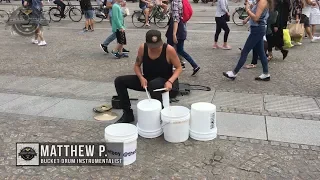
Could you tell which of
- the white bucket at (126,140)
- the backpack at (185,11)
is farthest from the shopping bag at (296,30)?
A: the white bucket at (126,140)

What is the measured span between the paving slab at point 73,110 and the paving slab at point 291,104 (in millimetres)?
2743

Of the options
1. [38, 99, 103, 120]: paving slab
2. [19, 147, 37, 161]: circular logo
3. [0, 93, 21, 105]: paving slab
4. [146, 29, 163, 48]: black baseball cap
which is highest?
[146, 29, 163, 48]: black baseball cap

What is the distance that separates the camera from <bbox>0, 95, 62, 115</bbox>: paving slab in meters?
5.18

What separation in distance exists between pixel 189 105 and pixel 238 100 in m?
0.85

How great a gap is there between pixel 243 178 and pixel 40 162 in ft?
7.13

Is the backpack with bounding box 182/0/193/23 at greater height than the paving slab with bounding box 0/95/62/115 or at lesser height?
greater

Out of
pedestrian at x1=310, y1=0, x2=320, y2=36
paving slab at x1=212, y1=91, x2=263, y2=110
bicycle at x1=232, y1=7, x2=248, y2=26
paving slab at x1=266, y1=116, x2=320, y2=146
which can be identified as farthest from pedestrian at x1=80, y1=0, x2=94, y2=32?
paving slab at x1=266, y1=116, x2=320, y2=146

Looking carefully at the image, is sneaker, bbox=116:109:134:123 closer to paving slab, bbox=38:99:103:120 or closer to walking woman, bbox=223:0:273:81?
paving slab, bbox=38:99:103:120

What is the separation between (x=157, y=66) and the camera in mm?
4496

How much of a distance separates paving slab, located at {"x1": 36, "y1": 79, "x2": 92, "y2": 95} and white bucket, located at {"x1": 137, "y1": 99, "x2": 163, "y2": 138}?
2294mm

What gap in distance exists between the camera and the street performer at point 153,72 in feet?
14.2

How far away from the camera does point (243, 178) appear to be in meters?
3.36

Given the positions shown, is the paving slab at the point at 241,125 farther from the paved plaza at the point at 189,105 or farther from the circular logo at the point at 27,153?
the circular logo at the point at 27,153

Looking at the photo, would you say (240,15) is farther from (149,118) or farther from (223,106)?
(149,118)
